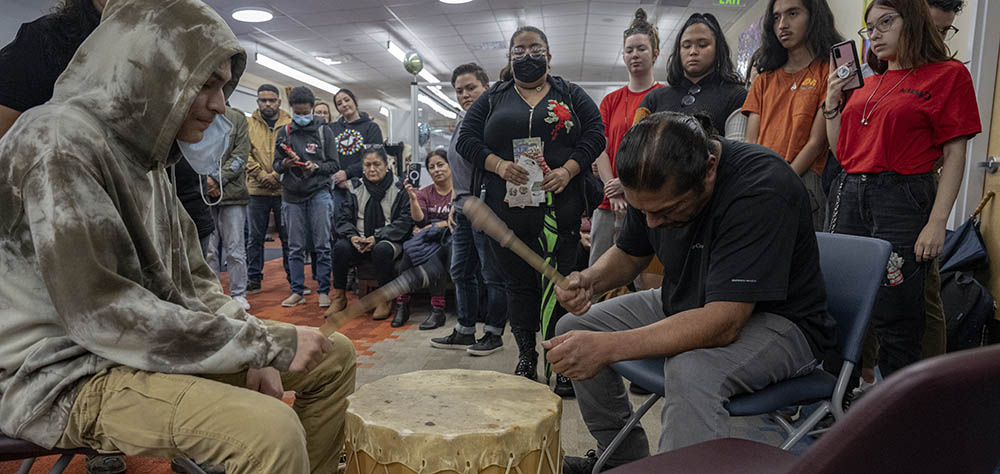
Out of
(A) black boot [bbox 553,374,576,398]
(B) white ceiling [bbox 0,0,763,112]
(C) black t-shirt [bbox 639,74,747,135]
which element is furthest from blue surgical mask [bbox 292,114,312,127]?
(B) white ceiling [bbox 0,0,763,112]

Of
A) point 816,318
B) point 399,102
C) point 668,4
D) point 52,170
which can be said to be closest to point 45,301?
point 52,170

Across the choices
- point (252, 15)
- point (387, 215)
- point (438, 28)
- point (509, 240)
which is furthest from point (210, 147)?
point (438, 28)

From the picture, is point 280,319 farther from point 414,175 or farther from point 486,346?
point 486,346

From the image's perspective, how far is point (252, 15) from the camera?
27.9 ft

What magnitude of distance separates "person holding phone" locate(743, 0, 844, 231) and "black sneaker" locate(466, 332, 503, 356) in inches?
70.8

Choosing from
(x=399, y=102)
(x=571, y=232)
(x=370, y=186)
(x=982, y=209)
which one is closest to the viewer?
(x=571, y=232)

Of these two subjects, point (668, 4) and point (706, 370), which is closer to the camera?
point (706, 370)

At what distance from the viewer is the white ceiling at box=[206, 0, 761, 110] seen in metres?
8.14

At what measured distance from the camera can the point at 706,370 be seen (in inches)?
55.2

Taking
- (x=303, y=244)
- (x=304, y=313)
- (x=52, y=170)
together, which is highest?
(x=52, y=170)

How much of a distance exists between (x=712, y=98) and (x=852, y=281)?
1388 mm

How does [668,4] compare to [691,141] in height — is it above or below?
above

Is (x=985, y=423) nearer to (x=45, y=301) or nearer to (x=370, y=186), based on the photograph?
(x=45, y=301)

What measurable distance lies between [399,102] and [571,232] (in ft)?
49.8
